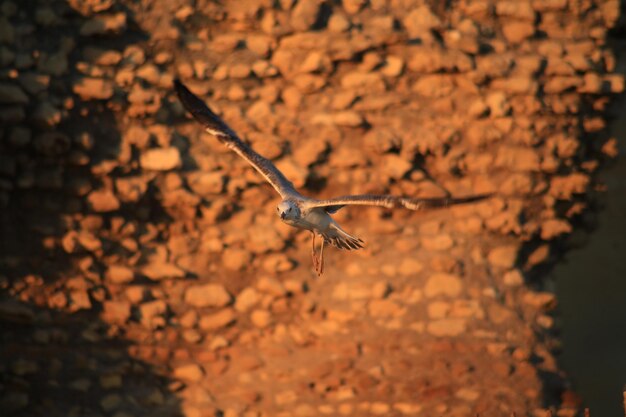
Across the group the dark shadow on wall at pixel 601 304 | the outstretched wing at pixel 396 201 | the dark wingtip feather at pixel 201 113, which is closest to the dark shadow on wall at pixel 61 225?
the dark wingtip feather at pixel 201 113

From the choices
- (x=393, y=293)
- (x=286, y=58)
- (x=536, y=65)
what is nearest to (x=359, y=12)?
(x=286, y=58)

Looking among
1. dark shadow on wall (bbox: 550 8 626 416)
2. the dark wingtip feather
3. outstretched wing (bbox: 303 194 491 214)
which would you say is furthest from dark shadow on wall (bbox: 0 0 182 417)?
dark shadow on wall (bbox: 550 8 626 416)

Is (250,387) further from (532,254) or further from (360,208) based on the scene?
(532,254)

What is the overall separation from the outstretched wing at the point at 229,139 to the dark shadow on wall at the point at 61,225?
0.86 m

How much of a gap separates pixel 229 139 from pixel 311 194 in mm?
1105

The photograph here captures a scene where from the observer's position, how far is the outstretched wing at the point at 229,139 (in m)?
7.54

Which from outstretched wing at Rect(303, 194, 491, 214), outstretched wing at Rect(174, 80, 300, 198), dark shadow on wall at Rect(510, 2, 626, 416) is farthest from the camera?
dark shadow on wall at Rect(510, 2, 626, 416)

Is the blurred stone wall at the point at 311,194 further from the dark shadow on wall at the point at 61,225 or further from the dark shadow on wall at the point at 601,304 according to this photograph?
the dark shadow on wall at the point at 601,304

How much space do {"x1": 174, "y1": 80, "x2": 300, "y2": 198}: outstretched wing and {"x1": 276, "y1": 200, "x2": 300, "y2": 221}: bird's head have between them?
24cm

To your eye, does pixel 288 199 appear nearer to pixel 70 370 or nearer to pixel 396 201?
pixel 396 201

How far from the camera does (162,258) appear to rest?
8.56 m

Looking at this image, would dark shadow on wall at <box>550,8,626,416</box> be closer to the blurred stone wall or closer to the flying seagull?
the blurred stone wall

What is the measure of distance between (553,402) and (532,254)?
96 cm

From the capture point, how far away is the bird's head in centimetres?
718
